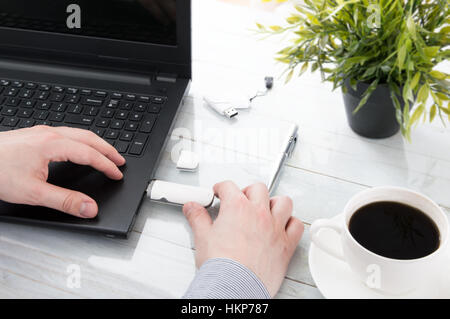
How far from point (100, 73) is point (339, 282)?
56 centimetres

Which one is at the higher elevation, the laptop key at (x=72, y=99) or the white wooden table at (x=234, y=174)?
the laptop key at (x=72, y=99)

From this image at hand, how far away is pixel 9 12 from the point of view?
2.72 feet

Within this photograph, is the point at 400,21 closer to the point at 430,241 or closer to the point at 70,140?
the point at 430,241

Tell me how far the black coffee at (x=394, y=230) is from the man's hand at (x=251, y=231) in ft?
0.34

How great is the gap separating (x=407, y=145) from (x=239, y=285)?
40 centimetres

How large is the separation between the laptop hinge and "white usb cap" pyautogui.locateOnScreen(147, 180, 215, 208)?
0.78ft

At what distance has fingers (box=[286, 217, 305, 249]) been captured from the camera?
2.02ft

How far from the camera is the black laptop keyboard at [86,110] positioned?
73 cm

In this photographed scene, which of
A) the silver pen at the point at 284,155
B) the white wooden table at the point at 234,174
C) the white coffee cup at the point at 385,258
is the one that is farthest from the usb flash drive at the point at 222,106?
the white coffee cup at the point at 385,258

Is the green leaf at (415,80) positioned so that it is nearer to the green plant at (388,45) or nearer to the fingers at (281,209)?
the green plant at (388,45)

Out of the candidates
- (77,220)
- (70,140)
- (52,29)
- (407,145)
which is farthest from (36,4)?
(407,145)

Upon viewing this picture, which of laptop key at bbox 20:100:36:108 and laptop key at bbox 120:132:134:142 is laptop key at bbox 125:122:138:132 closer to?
laptop key at bbox 120:132:134:142

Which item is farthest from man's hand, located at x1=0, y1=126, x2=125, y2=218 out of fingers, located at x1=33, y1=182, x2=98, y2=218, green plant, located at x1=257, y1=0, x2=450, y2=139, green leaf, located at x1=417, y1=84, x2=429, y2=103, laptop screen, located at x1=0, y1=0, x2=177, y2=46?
green leaf, located at x1=417, y1=84, x2=429, y2=103

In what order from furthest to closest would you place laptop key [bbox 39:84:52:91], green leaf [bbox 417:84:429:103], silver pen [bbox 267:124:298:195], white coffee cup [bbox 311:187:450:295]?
laptop key [bbox 39:84:52:91] < silver pen [bbox 267:124:298:195] < green leaf [bbox 417:84:429:103] < white coffee cup [bbox 311:187:450:295]
